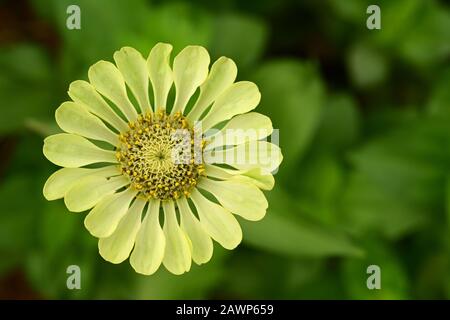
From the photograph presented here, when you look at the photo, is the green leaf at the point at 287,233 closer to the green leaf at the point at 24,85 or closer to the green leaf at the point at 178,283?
the green leaf at the point at 178,283

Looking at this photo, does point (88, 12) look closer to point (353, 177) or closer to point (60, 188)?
point (60, 188)

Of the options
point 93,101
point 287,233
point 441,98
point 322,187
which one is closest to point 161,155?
point 93,101

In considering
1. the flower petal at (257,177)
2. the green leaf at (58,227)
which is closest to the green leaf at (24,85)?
the green leaf at (58,227)

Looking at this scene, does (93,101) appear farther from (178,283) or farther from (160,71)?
(178,283)

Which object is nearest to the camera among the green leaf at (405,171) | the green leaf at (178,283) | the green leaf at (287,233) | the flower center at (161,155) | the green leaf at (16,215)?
the flower center at (161,155)

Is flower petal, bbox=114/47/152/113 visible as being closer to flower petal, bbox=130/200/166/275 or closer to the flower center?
the flower center

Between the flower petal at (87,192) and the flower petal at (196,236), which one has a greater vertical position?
the flower petal at (87,192)

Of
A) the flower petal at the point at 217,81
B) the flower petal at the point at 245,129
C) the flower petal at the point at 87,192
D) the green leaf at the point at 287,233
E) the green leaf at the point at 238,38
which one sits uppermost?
the green leaf at the point at 238,38

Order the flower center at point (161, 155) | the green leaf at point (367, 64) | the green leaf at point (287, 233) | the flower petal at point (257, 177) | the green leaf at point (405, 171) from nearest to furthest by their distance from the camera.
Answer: the flower petal at point (257, 177) → the flower center at point (161, 155) → the green leaf at point (287, 233) → the green leaf at point (405, 171) → the green leaf at point (367, 64)
